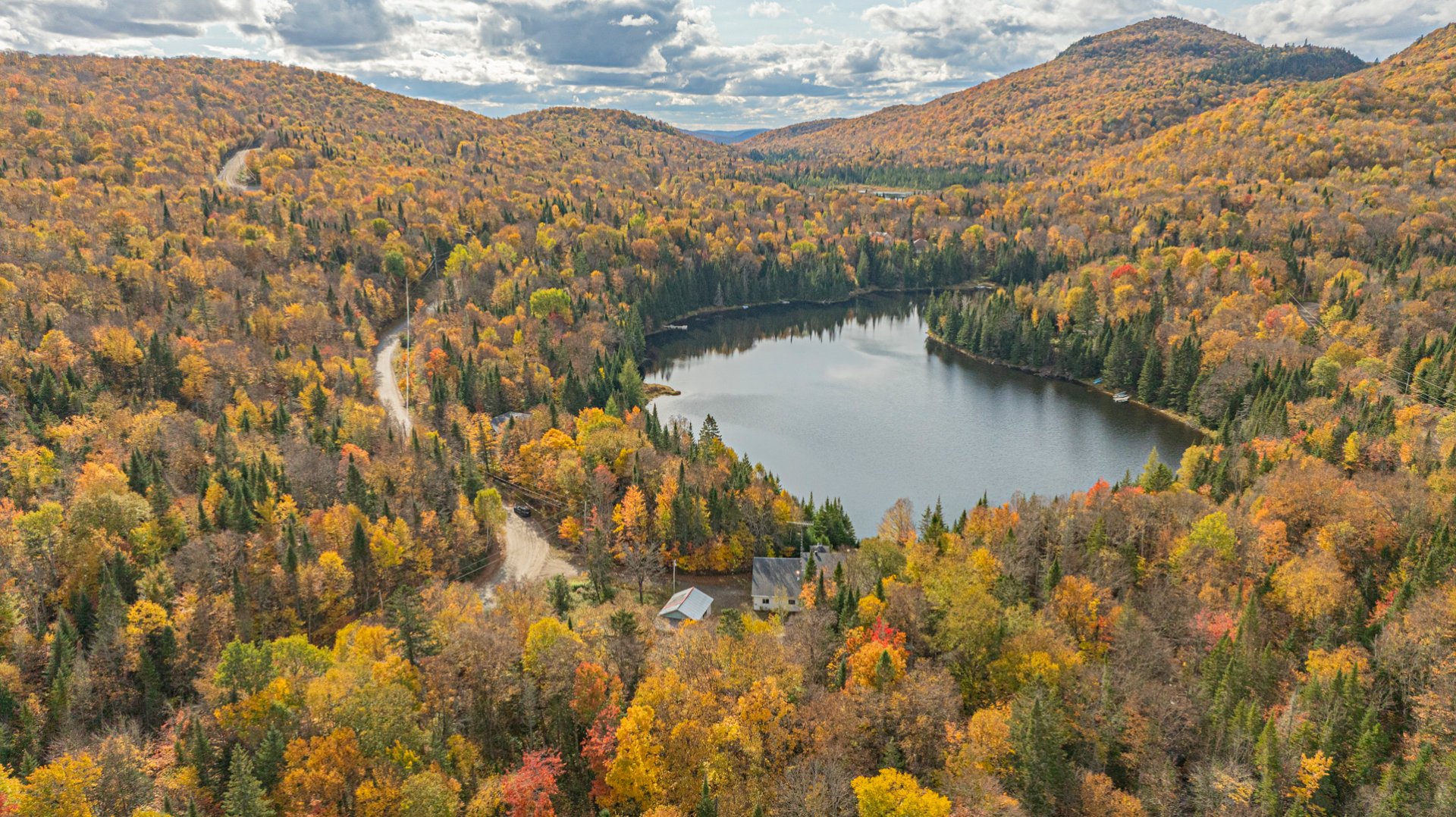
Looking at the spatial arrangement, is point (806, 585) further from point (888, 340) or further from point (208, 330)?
point (888, 340)

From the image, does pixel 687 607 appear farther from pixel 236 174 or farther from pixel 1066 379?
pixel 236 174

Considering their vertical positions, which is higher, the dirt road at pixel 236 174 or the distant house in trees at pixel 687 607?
the dirt road at pixel 236 174

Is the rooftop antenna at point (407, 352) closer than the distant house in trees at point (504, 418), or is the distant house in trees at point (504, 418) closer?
the distant house in trees at point (504, 418)

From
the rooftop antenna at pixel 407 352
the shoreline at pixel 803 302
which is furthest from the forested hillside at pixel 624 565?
the shoreline at pixel 803 302

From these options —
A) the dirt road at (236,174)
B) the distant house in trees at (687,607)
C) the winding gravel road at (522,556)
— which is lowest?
the winding gravel road at (522,556)

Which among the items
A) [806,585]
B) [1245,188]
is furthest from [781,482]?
[1245,188]

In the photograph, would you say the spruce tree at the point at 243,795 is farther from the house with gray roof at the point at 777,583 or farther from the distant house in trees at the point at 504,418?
the distant house in trees at the point at 504,418

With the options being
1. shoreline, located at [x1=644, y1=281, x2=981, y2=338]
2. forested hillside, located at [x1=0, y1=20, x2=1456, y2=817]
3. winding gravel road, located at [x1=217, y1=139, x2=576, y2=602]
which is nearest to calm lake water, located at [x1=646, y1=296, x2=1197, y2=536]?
forested hillside, located at [x1=0, y1=20, x2=1456, y2=817]
